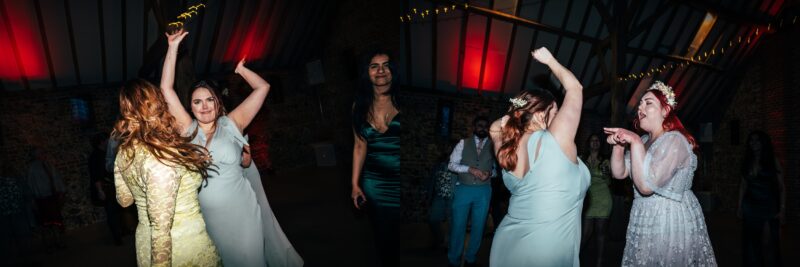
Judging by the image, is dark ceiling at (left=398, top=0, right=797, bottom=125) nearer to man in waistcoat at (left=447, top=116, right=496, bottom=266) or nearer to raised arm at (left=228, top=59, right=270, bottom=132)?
man in waistcoat at (left=447, top=116, right=496, bottom=266)

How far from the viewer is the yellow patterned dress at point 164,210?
74.1 inches

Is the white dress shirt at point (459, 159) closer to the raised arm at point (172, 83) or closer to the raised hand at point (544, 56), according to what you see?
the raised hand at point (544, 56)

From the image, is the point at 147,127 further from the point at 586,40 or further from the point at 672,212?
the point at 586,40

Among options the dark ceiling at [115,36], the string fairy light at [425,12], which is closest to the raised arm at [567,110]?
the dark ceiling at [115,36]

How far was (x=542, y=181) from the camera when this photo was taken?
87.2 inches

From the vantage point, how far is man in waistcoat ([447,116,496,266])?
4.23 meters

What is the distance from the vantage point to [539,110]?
92.1 inches

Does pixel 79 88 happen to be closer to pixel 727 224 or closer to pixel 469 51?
pixel 469 51

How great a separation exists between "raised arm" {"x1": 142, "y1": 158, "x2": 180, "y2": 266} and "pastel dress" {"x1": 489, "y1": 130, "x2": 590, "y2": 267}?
1434mm

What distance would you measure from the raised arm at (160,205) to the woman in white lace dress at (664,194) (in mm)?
2040

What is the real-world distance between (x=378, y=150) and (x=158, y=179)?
1.17m

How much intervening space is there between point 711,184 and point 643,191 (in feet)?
33.0

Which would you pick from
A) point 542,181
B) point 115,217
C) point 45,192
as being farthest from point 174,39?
point 45,192

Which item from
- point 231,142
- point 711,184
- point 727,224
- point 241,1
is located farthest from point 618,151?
point 711,184
